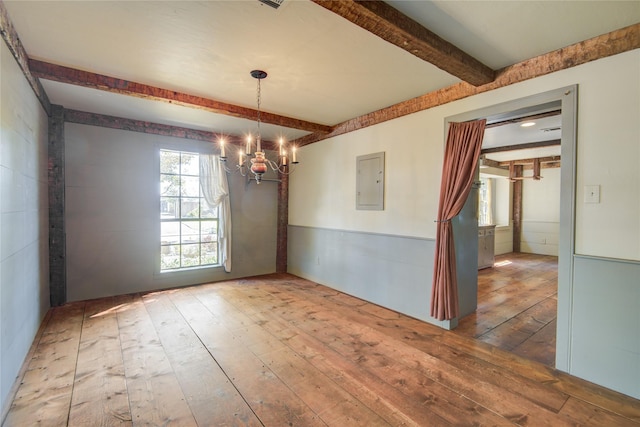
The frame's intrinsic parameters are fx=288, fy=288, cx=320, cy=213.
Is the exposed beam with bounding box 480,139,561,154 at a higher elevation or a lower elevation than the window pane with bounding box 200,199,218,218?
higher

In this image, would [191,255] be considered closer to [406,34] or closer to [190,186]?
[190,186]

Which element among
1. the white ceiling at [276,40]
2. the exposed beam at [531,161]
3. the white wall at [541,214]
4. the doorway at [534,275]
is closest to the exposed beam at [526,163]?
the exposed beam at [531,161]

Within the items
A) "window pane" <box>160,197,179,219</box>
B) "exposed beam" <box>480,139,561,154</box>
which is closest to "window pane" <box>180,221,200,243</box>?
"window pane" <box>160,197,179,219</box>

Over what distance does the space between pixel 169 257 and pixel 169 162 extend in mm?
1583

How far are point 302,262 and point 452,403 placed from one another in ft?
12.6

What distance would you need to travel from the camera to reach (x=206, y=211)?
16.9 feet

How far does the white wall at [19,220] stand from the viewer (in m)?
2.04

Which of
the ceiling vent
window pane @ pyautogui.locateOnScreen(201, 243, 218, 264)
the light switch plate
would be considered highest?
the ceiling vent

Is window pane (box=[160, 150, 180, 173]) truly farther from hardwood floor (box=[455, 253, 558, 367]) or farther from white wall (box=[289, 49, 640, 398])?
hardwood floor (box=[455, 253, 558, 367])

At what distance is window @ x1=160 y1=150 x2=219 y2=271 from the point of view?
4762 millimetres

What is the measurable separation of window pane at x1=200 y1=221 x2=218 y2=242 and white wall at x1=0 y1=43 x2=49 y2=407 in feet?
6.83

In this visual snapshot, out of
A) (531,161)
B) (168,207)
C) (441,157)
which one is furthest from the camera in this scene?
(531,161)

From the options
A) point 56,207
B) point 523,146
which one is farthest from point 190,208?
point 523,146

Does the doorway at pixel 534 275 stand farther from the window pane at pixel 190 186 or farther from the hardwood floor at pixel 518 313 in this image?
the window pane at pixel 190 186
